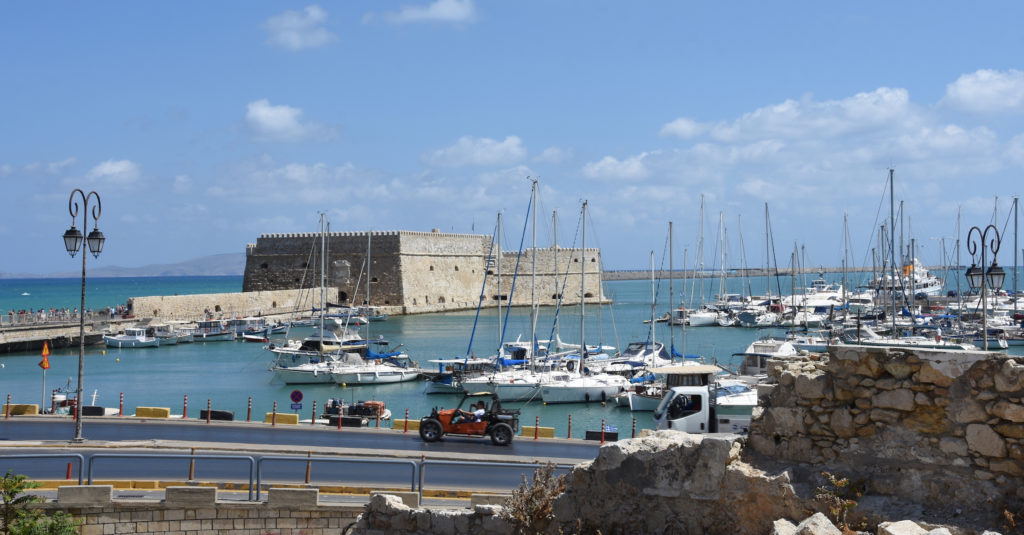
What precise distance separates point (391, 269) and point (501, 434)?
5399 centimetres

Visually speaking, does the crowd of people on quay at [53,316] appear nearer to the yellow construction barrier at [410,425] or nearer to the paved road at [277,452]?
the paved road at [277,452]

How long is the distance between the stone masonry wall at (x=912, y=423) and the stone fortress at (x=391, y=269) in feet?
197

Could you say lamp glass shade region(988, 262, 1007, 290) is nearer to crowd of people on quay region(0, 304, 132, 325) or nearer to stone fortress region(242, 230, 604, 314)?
crowd of people on quay region(0, 304, 132, 325)

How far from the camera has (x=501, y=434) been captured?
16906mm

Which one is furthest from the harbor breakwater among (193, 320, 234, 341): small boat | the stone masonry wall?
(193, 320, 234, 341): small boat

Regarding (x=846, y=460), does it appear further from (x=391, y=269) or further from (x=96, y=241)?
(x=391, y=269)

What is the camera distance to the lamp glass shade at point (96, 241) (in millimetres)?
14969

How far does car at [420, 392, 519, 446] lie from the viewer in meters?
16.9

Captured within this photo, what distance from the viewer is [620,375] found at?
34.0m

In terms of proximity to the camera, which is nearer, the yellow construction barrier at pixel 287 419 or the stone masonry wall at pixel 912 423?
the stone masonry wall at pixel 912 423

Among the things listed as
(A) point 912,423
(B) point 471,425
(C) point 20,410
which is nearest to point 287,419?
(B) point 471,425

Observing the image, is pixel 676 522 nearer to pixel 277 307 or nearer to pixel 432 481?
pixel 432 481

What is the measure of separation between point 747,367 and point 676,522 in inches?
1125

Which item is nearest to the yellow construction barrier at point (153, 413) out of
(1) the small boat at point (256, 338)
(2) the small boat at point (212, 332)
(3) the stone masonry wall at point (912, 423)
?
(3) the stone masonry wall at point (912, 423)
